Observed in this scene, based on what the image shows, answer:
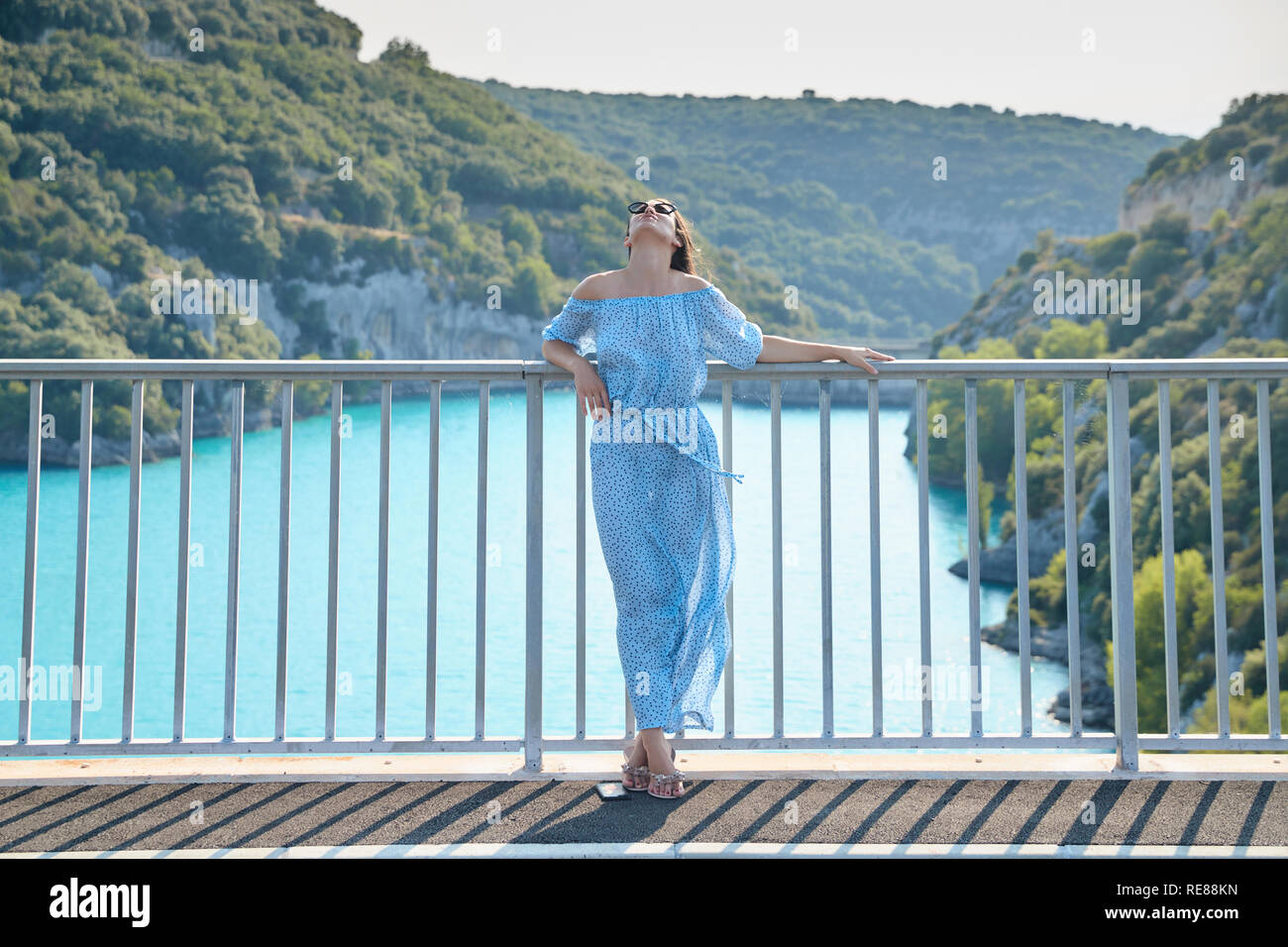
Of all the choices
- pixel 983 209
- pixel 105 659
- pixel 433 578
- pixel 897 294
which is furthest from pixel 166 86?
pixel 433 578

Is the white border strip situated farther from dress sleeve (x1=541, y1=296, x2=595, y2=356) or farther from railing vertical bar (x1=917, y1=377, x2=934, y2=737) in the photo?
dress sleeve (x1=541, y1=296, x2=595, y2=356)

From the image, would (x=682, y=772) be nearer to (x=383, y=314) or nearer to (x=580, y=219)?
(x=383, y=314)

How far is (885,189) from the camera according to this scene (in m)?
101

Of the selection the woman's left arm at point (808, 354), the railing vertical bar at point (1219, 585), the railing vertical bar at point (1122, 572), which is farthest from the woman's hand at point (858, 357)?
the railing vertical bar at point (1219, 585)

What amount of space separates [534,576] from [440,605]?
37.1m

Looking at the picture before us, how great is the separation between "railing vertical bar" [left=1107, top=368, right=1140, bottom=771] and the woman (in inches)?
32.9

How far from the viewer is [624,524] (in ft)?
9.54

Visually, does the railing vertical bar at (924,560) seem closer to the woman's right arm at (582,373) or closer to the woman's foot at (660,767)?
the woman's foot at (660,767)

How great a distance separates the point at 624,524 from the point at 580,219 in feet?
271

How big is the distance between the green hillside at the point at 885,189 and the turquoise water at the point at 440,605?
37.2 m

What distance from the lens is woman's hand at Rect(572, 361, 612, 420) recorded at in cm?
287

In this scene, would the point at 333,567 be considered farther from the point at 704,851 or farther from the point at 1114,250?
→ the point at 1114,250

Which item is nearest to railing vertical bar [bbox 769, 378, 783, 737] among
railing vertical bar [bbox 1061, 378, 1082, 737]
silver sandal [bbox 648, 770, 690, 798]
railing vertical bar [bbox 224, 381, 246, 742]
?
silver sandal [bbox 648, 770, 690, 798]

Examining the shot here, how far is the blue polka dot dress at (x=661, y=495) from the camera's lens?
290cm
